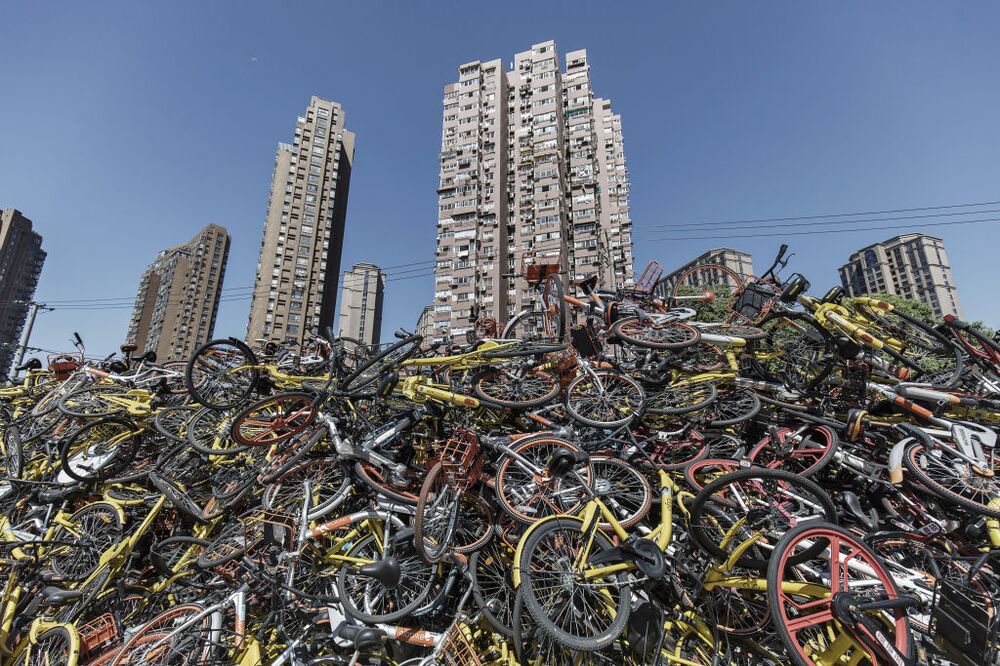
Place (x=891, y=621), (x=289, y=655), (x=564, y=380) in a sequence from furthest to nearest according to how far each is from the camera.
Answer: (x=564, y=380)
(x=289, y=655)
(x=891, y=621)

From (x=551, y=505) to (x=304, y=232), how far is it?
239ft

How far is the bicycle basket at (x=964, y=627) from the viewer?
112 inches

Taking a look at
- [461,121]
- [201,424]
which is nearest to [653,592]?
[201,424]

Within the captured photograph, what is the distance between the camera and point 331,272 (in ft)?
238

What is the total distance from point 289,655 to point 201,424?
15.8 ft

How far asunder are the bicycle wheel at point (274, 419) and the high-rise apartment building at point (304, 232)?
59661 millimetres

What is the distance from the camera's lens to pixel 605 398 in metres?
6.37

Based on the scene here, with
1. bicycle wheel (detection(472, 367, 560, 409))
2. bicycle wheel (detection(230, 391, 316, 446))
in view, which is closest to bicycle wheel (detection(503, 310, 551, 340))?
bicycle wheel (detection(472, 367, 560, 409))

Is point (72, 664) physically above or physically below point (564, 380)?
below

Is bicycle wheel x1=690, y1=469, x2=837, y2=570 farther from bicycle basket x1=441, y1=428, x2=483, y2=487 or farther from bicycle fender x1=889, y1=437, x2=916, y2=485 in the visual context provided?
bicycle basket x1=441, y1=428, x2=483, y2=487

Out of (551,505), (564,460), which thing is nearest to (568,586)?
(551,505)

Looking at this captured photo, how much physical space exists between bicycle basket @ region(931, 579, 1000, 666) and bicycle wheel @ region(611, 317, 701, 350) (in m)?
3.96

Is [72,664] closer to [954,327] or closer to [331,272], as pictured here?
[954,327]

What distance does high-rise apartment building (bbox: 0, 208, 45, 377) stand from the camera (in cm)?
6406
